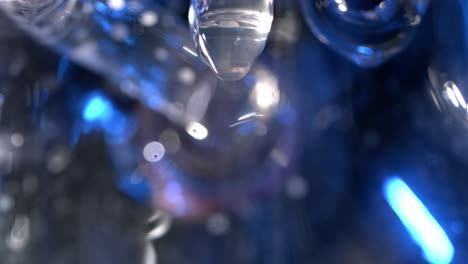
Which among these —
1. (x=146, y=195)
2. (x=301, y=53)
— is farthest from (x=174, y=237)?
(x=301, y=53)

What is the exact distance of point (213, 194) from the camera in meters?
0.38

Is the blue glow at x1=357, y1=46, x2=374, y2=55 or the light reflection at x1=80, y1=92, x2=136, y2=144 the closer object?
the blue glow at x1=357, y1=46, x2=374, y2=55

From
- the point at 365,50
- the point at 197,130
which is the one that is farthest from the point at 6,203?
the point at 365,50

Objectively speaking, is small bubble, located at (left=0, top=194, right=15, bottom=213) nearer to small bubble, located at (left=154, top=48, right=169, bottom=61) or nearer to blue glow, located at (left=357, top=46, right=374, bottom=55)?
small bubble, located at (left=154, top=48, right=169, bottom=61)

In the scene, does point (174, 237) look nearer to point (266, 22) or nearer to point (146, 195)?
point (146, 195)

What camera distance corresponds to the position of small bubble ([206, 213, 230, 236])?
0.37 meters

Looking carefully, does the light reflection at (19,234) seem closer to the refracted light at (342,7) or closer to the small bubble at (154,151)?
A: the small bubble at (154,151)

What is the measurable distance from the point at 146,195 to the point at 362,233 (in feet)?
0.46

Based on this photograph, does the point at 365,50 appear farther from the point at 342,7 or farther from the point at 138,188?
the point at 138,188

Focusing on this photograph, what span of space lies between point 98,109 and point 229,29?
7.6 inches

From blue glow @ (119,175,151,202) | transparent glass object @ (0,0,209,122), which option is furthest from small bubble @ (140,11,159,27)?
blue glow @ (119,175,151,202)

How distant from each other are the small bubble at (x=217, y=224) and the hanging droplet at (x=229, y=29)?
0.17 metres

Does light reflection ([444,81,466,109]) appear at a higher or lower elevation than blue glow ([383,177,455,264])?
higher

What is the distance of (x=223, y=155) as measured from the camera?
375 mm
